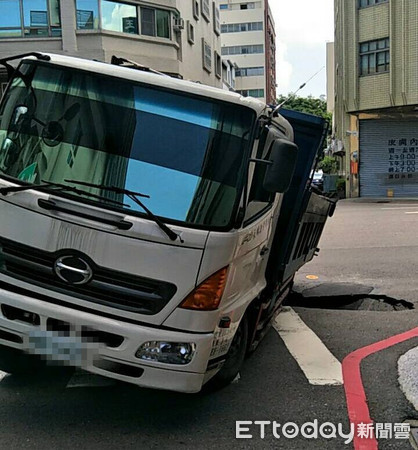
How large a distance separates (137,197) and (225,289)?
2.77 ft

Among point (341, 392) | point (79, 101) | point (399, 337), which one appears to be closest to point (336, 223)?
point (399, 337)

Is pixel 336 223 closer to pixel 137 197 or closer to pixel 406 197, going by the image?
pixel 406 197

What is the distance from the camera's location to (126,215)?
3.62 meters

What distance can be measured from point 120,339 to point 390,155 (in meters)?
27.5

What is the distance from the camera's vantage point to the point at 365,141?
29.2 metres

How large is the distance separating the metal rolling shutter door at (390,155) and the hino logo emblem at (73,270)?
2729 cm

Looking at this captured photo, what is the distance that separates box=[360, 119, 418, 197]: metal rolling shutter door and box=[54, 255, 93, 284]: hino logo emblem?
27.3 m

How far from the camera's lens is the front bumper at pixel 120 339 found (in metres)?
3.56

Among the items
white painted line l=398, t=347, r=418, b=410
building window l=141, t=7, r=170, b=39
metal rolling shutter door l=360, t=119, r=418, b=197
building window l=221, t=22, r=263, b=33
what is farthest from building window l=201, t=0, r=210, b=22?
building window l=221, t=22, r=263, b=33

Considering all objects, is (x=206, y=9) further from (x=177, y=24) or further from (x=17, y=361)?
(x=17, y=361)

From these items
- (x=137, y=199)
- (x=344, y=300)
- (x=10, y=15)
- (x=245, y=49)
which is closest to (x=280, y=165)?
(x=137, y=199)

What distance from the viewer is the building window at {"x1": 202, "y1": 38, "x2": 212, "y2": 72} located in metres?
31.6

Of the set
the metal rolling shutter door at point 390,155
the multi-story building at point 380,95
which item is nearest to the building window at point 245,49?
the multi-story building at point 380,95

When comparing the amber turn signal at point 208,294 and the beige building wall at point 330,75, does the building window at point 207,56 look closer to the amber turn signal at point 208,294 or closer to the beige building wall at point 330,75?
the beige building wall at point 330,75
